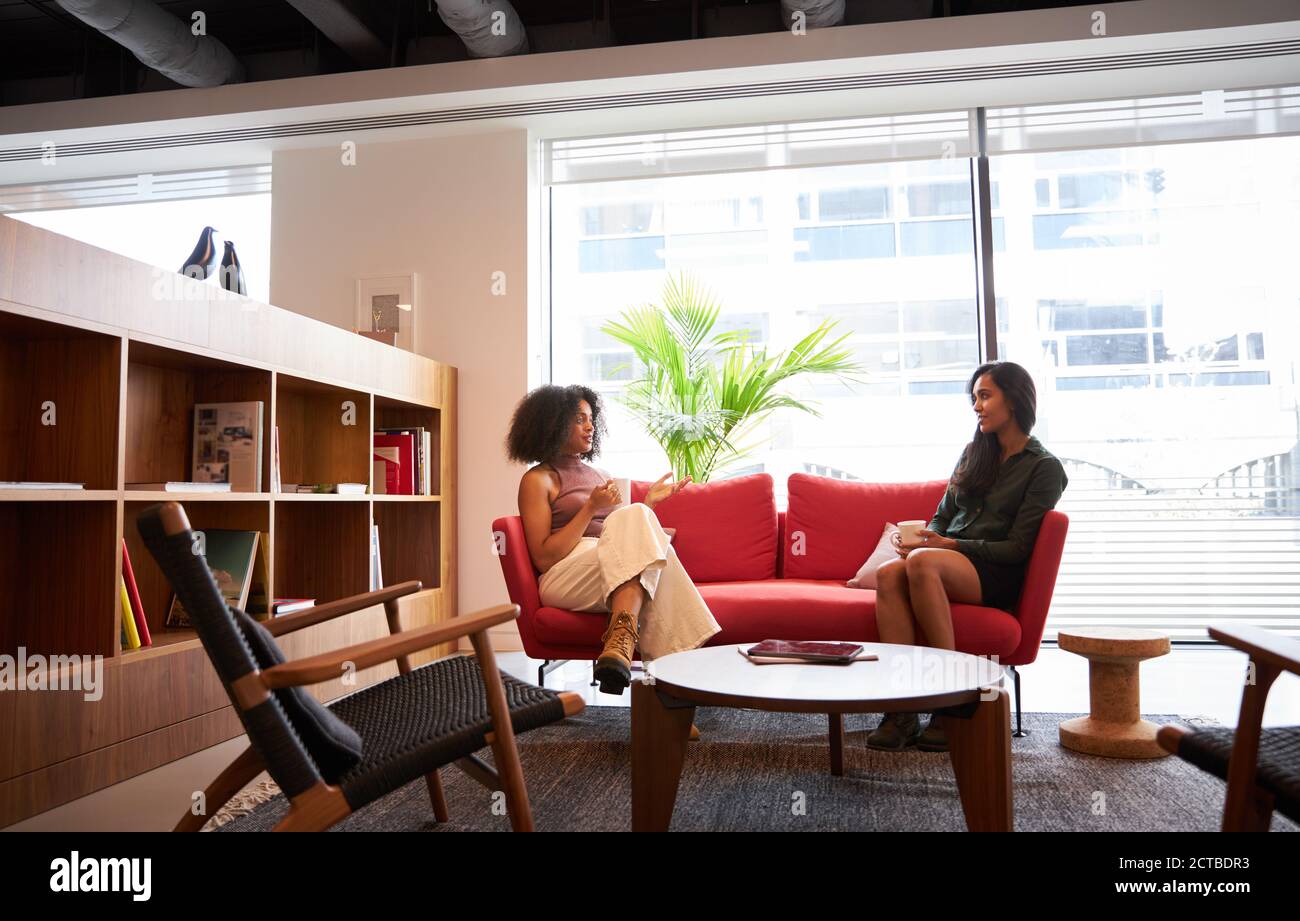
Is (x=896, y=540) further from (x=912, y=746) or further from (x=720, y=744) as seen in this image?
(x=720, y=744)

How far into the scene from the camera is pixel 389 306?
4723mm

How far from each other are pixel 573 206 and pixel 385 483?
195 centimetres

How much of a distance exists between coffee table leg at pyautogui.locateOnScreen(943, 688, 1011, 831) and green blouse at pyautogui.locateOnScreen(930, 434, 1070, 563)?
1090 mm

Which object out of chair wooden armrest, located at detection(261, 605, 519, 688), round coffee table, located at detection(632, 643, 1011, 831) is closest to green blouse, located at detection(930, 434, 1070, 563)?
round coffee table, located at detection(632, 643, 1011, 831)

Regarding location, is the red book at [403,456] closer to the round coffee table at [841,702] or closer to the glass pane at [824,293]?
the glass pane at [824,293]

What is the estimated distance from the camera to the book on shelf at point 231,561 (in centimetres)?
292

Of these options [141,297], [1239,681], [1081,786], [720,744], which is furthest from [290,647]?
[1239,681]

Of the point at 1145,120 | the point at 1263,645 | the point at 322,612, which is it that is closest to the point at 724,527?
the point at 322,612

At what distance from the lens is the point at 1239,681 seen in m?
3.49

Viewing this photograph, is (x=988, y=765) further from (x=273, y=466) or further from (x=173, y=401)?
(x=173, y=401)

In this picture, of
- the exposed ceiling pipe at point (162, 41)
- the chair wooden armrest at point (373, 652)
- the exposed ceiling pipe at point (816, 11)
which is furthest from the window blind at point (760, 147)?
the chair wooden armrest at point (373, 652)

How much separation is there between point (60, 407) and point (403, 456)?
5.59ft

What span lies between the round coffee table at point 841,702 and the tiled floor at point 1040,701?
45.5 inches

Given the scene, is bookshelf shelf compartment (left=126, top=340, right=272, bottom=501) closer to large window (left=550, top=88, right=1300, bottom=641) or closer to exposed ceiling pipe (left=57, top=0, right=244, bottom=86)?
exposed ceiling pipe (left=57, top=0, right=244, bottom=86)
